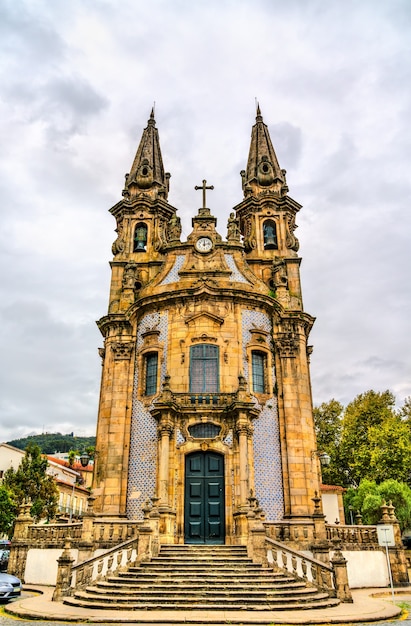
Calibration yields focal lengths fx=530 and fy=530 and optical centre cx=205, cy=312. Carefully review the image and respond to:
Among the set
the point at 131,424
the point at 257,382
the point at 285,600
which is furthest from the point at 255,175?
the point at 285,600

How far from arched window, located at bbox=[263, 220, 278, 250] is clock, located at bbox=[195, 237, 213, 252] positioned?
13.6 feet

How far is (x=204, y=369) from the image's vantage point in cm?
2256

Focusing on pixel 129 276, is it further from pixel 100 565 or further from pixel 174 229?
pixel 100 565

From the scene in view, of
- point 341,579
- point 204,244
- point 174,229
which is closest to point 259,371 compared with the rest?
point 204,244

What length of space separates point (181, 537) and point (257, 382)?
7.12 metres

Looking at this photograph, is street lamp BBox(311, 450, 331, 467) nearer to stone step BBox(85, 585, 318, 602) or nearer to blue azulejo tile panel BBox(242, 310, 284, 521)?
blue azulejo tile panel BBox(242, 310, 284, 521)

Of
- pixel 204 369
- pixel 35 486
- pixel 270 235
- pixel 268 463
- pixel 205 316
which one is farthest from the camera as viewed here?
pixel 35 486

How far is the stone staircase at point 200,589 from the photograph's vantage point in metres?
13.2

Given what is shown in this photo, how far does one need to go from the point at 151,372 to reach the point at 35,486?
18.8m

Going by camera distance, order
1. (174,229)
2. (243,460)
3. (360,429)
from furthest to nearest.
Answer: (360,429), (174,229), (243,460)

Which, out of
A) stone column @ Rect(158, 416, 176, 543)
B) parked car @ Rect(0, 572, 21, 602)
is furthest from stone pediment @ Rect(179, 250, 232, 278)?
parked car @ Rect(0, 572, 21, 602)

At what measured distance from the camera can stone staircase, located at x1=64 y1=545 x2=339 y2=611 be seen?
13164mm

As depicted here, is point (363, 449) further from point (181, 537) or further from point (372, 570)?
point (181, 537)

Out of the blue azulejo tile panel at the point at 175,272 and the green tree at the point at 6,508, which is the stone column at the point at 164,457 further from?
the green tree at the point at 6,508
